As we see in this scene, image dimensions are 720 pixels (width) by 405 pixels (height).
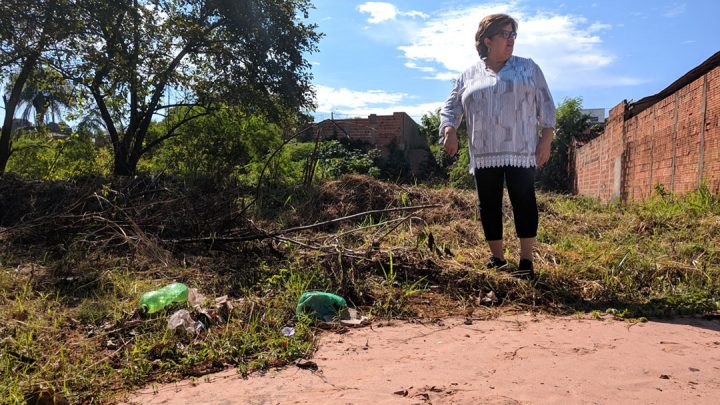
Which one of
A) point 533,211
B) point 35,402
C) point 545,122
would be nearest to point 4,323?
point 35,402

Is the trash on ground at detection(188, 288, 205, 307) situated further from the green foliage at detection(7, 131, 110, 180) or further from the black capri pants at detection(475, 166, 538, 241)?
the green foliage at detection(7, 131, 110, 180)

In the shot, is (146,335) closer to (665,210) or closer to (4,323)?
(4,323)

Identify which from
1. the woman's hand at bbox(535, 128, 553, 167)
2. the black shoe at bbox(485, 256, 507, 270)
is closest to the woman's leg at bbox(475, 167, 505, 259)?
the black shoe at bbox(485, 256, 507, 270)

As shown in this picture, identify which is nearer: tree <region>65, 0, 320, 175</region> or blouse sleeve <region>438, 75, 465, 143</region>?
blouse sleeve <region>438, 75, 465, 143</region>

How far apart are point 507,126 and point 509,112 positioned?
0.08m

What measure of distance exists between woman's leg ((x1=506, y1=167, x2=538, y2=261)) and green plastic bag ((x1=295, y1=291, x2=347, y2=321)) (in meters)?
1.19

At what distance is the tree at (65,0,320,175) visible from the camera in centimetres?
967

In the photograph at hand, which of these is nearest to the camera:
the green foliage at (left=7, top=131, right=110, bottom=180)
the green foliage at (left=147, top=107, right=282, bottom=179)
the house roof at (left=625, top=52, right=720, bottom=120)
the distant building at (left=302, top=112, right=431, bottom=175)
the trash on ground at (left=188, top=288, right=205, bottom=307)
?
the trash on ground at (left=188, top=288, right=205, bottom=307)

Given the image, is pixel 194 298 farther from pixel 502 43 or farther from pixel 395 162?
pixel 395 162

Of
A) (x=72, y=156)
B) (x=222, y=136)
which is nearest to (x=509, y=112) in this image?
(x=222, y=136)

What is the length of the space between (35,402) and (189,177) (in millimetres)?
4138

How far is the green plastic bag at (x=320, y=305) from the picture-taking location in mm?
2410

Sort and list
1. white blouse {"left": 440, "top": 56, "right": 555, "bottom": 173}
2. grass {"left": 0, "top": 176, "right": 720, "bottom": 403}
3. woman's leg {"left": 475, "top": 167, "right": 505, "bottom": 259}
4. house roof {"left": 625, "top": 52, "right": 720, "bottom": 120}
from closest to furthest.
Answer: grass {"left": 0, "top": 176, "right": 720, "bottom": 403} < white blouse {"left": 440, "top": 56, "right": 555, "bottom": 173} < woman's leg {"left": 475, "top": 167, "right": 505, "bottom": 259} < house roof {"left": 625, "top": 52, "right": 720, "bottom": 120}

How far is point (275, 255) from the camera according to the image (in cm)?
352
